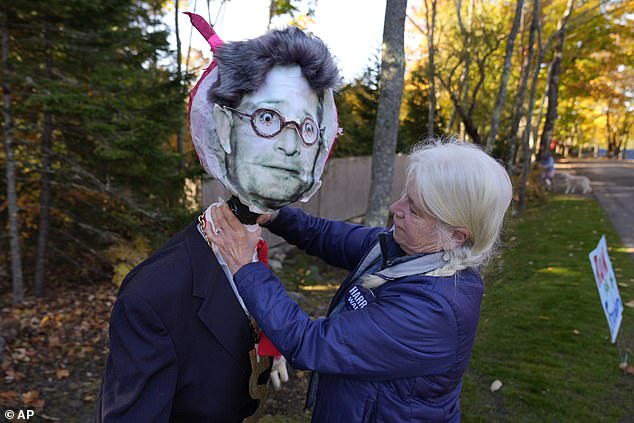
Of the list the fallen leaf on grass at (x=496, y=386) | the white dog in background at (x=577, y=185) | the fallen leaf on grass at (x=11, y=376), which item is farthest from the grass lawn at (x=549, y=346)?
the white dog in background at (x=577, y=185)

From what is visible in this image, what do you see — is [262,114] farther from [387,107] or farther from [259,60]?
[387,107]

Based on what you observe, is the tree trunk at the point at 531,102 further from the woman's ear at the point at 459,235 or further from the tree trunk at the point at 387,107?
the woman's ear at the point at 459,235

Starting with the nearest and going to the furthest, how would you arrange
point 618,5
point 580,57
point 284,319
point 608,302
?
point 284,319 < point 608,302 < point 618,5 < point 580,57

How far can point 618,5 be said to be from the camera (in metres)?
14.8

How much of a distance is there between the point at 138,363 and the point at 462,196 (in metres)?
1.16

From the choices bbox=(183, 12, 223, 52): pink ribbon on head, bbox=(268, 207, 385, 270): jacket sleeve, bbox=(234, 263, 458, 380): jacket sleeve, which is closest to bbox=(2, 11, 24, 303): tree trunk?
bbox=(268, 207, 385, 270): jacket sleeve

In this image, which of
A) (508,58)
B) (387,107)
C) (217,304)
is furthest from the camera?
(508,58)

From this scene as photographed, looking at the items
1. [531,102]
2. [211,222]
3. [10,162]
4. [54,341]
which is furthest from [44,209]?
[531,102]

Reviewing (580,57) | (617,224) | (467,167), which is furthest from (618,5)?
(467,167)

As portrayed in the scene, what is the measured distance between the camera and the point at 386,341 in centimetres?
151

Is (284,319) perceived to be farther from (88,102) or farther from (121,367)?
(88,102)

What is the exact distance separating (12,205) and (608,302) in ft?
18.8

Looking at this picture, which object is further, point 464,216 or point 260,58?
point 464,216

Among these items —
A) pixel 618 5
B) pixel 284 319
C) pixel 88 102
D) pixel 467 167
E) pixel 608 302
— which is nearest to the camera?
pixel 284 319
